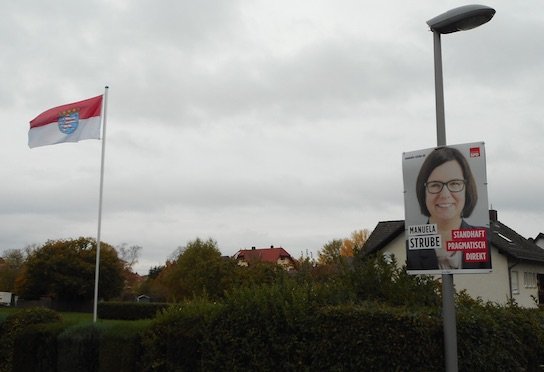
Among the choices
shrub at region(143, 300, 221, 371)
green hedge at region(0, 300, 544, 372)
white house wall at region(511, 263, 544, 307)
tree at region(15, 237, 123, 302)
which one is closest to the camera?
green hedge at region(0, 300, 544, 372)

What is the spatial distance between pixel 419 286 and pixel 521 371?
2037 millimetres

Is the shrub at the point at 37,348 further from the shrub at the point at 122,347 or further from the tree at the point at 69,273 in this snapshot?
the tree at the point at 69,273

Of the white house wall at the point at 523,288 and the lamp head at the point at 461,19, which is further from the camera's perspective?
the white house wall at the point at 523,288

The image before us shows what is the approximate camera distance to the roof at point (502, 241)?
31.3 meters

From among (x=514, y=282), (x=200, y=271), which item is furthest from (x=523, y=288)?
(x=200, y=271)

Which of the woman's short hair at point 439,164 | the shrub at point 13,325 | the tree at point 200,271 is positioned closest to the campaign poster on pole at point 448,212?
the woman's short hair at point 439,164

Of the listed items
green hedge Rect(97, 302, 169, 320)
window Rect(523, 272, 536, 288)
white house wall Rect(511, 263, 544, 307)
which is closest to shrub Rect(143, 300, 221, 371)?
white house wall Rect(511, 263, 544, 307)

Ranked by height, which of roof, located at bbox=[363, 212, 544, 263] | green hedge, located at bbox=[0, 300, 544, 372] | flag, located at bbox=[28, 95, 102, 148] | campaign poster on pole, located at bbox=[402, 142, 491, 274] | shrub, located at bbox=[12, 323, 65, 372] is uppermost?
flag, located at bbox=[28, 95, 102, 148]

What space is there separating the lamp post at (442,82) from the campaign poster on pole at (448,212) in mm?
223

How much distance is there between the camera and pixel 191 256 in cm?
4916

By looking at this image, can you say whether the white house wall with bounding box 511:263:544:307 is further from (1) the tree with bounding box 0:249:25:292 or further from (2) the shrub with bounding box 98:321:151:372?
(1) the tree with bounding box 0:249:25:292

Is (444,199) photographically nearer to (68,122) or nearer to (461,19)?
(461,19)

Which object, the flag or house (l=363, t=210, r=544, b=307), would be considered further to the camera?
house (l=363, t=210, r=544, b=307)

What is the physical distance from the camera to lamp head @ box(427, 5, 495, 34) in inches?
269
